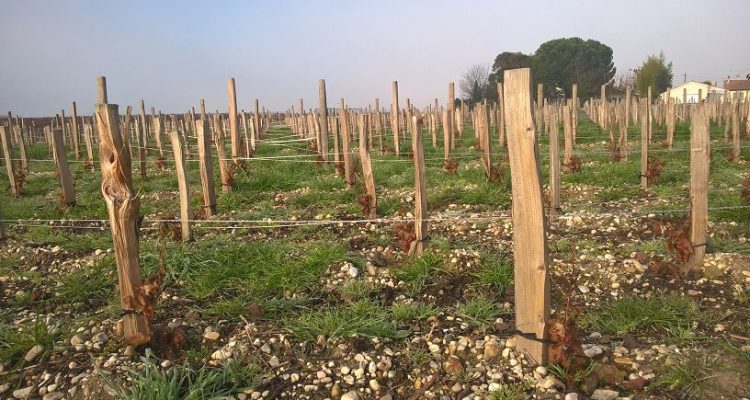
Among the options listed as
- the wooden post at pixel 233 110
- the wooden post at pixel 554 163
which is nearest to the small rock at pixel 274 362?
the wooden post at pixel 554 163

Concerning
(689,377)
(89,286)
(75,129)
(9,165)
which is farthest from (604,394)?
(75,129)

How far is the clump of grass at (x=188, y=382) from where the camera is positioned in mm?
2541

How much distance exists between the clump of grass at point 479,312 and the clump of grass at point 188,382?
1495mm

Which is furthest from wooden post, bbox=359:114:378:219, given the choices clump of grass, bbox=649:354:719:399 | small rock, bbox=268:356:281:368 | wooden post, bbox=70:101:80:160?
wooden post, bbox=70:101:80:160

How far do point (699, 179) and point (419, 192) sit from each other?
92.6 inches

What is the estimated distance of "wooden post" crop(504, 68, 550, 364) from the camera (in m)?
2.61

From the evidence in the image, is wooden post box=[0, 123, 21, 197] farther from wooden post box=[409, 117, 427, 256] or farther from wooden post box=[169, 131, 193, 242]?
wooden post box=[409, 117, 427, 256]

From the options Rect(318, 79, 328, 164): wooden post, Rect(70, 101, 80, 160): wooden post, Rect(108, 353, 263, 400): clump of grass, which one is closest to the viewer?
Rect(108, 353, 263, 400): clump of grass

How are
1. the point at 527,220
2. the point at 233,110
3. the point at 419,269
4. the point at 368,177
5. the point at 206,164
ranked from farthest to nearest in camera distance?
the point at 233,110
the point at 206,164
the point at 368,177
the point at 419,269
the point at 527,220

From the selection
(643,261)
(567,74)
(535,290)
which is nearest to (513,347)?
(535,290)

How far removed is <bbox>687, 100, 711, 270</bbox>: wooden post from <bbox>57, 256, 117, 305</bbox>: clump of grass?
4905 millimetres

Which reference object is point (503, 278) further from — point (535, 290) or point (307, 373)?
point (307, 373)

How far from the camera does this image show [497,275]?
4.12 meters

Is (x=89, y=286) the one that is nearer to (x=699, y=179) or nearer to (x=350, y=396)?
(x=350, y=396)
